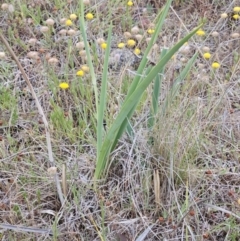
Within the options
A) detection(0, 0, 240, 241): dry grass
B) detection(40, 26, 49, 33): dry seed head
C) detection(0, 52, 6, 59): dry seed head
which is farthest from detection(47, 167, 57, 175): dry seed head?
detection(40, 26, 49, 33): dry seed head

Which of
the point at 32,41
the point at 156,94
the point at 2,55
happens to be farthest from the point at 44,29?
the point at 156,94

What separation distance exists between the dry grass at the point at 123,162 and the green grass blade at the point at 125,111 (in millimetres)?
57

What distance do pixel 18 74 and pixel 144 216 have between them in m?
0.87

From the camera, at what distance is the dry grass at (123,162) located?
1383 millimetres

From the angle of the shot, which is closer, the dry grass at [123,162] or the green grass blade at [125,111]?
the green grass blade at [125,111]

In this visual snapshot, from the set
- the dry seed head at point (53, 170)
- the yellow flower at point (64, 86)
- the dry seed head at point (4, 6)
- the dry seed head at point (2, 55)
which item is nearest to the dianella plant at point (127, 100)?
the dry seed head at point (53, 170)

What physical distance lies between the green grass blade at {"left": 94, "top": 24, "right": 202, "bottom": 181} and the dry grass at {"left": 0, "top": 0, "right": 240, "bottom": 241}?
0.19 ft

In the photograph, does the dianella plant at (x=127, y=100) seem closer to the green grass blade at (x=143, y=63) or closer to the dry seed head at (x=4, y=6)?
the green grass blade at (x=143, y=63)

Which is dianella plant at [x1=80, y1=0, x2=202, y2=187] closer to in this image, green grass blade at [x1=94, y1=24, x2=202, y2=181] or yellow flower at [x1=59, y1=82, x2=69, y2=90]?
green grass blade at [x1=94, y1=24, x2=202, y2=181]

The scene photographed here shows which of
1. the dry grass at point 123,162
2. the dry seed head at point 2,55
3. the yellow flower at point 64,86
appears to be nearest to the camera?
the dry grass at point 123,162

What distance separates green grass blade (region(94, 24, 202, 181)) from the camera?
1.19 metres

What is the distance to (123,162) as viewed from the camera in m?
1.53

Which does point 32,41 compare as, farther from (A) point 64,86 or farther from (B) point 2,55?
(A) point 64,86

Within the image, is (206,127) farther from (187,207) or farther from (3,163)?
(3,163)
